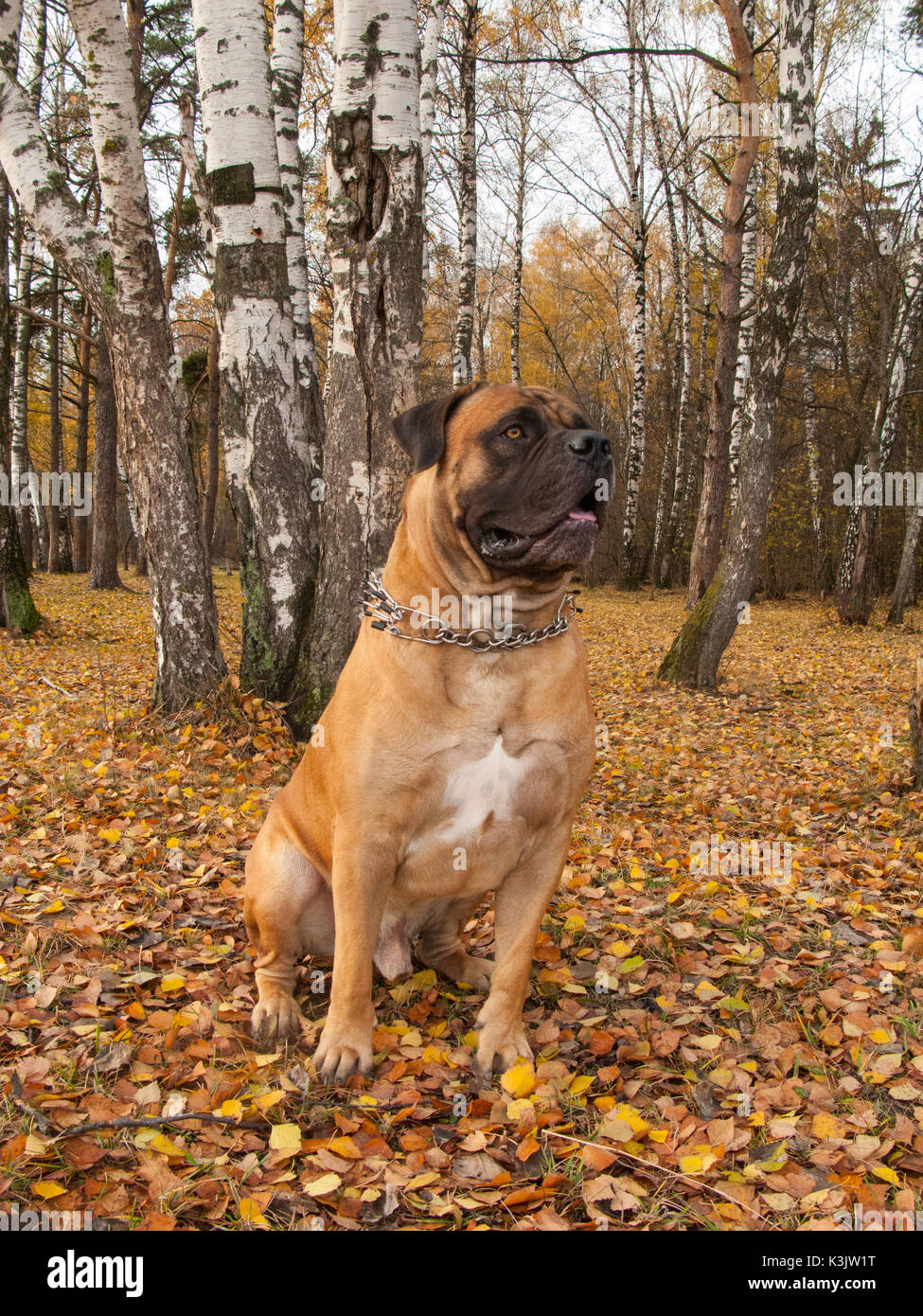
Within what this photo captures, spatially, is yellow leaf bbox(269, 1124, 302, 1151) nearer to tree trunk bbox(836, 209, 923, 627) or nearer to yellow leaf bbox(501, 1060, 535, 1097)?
yellow leaf bbox(501, 1060, 535, 1097)

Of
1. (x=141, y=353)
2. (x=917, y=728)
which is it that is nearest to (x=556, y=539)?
(x=917, y=728)

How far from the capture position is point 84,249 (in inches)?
225

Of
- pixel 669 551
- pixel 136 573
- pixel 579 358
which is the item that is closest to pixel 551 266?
pixel 579 358

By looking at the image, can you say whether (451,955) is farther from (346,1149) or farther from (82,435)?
(82,435)

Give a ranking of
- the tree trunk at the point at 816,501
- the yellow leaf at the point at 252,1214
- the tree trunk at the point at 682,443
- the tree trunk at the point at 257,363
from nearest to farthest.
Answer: the yellow leaf at the point at 252,1214, the tree trunk at the point at 257,363, the tree trunk at the point at 816,501, the tree trunk at the point at 682,443

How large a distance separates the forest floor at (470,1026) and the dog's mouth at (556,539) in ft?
5.09

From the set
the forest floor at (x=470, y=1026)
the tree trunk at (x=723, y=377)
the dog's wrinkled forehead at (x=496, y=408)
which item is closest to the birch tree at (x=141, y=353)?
the forest floor at (x=470, y=1026)

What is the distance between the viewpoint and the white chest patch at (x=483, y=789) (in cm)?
245

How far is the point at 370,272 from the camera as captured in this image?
15.9 ft

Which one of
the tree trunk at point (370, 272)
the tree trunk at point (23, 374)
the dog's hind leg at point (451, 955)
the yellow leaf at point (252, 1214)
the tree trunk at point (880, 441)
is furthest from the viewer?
the tree trunk at point (23, 374)

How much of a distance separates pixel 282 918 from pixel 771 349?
702cm

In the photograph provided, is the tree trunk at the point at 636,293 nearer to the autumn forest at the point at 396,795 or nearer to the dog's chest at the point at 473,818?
the autumn forest at the point at 396,795

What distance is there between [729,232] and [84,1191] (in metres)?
11.4
